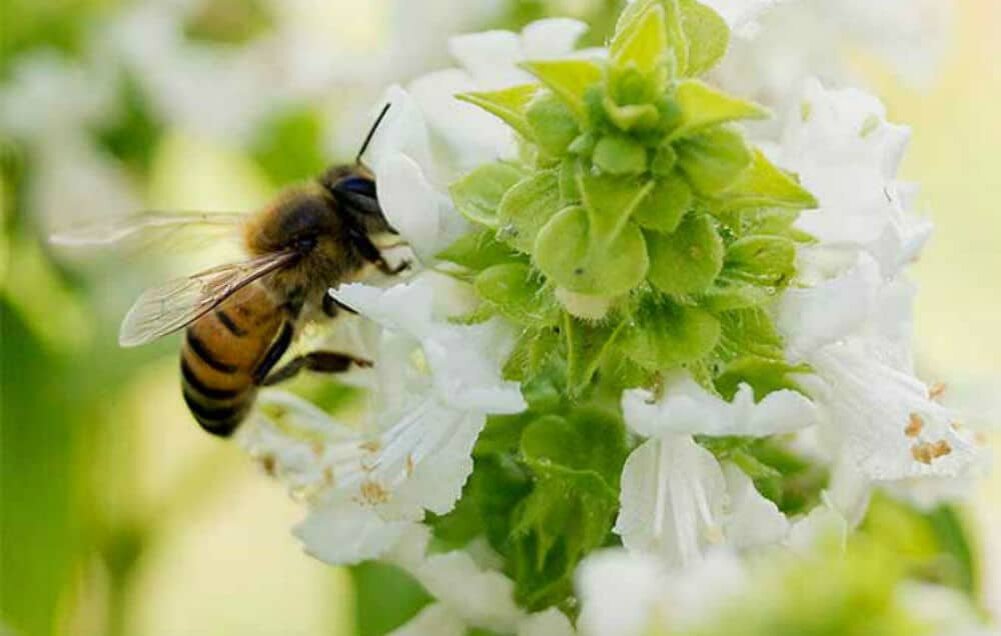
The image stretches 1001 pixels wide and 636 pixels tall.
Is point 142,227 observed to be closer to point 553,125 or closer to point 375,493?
point 375,493

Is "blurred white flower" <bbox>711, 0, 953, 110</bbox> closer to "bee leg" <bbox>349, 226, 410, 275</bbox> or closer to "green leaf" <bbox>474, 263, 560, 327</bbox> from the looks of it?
"bee leg" <bbox>349, 226, 410, 275</bbox>

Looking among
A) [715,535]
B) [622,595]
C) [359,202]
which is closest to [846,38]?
[359,202]

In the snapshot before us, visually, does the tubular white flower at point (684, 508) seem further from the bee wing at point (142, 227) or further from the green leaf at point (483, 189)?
the bee wing at point (142, 227)

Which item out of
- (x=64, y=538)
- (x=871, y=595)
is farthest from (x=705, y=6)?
(x=64, y=538)

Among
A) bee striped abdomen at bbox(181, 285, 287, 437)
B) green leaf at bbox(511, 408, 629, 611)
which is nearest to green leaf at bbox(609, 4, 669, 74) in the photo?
green leaf at bbox(511, 408, 629, 611)

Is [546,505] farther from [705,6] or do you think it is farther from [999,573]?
[999,573]

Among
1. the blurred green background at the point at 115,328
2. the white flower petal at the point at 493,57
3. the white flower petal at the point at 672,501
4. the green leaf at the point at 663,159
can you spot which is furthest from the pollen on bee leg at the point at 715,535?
the blurred green background at the point at 115,328
